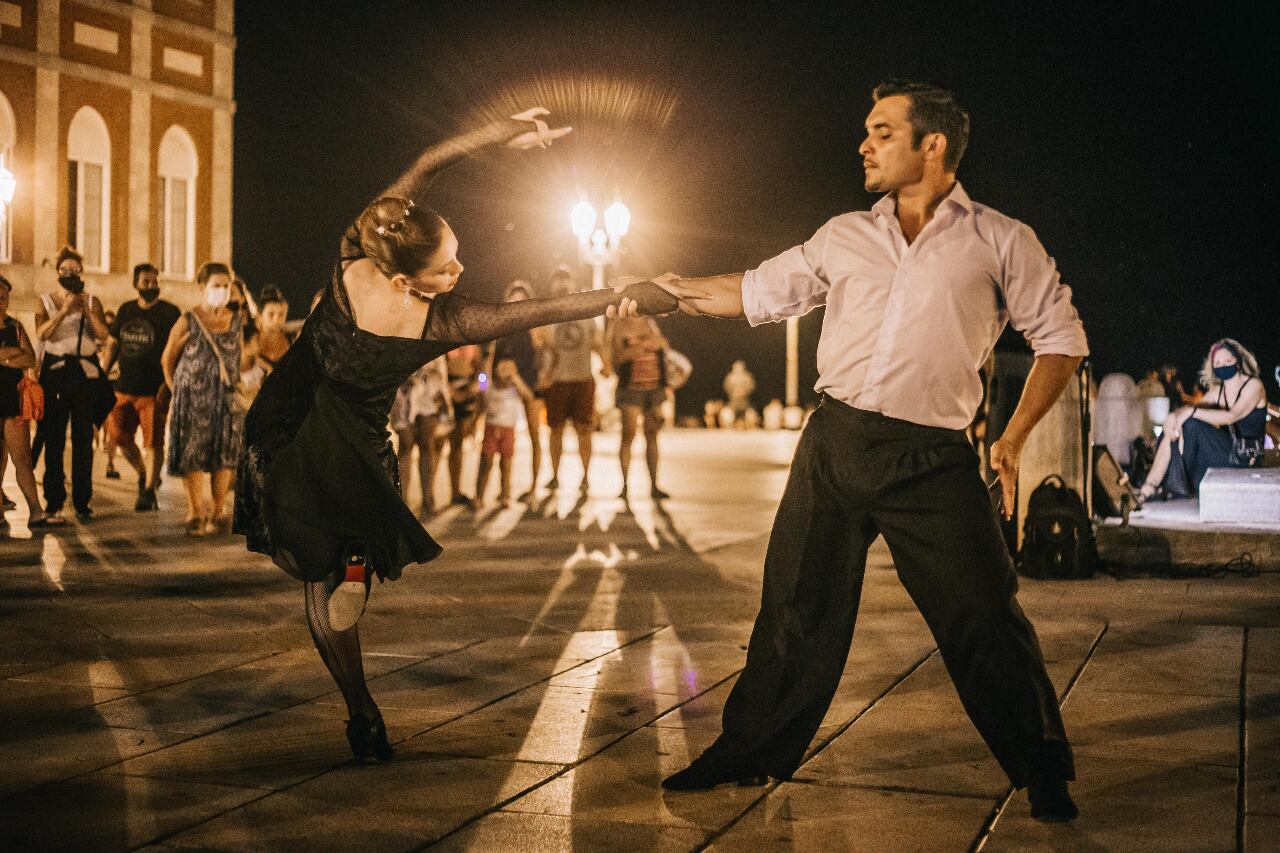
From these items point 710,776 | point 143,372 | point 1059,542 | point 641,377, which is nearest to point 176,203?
point 143,372

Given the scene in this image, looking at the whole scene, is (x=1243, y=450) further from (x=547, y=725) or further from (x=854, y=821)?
(x=854, y=821)

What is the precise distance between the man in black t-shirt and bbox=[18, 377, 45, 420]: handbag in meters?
1.39

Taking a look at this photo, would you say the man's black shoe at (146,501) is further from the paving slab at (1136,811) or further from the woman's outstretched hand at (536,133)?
the paving slab at (1136,811)

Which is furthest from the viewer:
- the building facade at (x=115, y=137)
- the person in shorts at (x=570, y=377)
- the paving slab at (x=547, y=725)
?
the building facade at (x=115, y=137)

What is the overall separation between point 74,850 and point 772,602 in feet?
5.98

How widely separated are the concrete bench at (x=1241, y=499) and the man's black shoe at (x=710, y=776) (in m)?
6.33

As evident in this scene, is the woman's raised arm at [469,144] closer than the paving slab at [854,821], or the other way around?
the paving slab at [854,821]

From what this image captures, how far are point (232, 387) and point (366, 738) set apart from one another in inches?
249

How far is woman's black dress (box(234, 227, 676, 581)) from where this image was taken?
4.40 metres

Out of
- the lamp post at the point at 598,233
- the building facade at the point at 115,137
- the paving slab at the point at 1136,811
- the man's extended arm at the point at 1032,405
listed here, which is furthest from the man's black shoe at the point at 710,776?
the building facade at the point at 115,137

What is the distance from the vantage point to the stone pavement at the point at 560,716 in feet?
12.5

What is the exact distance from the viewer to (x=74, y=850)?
357 cm

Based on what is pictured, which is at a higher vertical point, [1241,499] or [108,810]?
[1241,499]

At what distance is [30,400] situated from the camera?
10.5m
